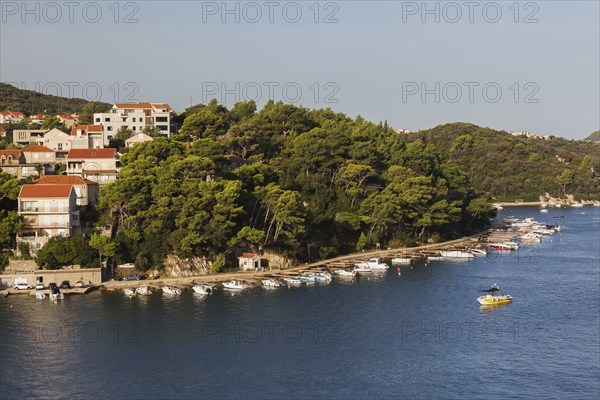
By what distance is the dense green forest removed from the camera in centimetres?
4434

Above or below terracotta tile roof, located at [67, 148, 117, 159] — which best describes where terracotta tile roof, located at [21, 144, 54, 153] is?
above

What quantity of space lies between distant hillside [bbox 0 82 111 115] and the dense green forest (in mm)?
35569

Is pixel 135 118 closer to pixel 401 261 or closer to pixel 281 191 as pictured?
pixel 281 191

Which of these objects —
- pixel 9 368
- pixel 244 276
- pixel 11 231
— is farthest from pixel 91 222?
pixel 9 368

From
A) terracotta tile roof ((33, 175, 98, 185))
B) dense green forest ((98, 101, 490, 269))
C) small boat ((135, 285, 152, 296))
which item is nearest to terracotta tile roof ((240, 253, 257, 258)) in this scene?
dense green forest ((98, 101, 490, 269))

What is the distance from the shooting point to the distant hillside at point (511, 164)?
11469cm

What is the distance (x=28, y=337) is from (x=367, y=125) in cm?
4421

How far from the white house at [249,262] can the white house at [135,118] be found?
22.0 metres

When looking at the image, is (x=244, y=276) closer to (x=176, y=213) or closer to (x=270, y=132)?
(x=176, y=213)

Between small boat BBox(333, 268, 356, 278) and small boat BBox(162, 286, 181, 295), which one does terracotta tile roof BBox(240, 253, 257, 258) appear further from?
small boat BBox(162, 286, 181, 295)

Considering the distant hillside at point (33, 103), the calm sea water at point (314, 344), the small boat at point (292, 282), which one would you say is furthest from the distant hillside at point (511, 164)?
the calm sea water at point (314, 344)

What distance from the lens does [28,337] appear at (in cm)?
3170

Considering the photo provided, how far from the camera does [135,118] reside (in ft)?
213

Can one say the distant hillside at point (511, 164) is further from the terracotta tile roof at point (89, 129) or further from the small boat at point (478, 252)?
the terracotta tile roof at point (89, 129)
